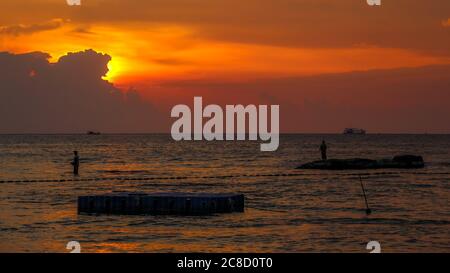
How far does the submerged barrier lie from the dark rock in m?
51.1

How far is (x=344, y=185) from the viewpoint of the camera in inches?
2295

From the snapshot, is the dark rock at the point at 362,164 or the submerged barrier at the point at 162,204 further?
the dark rock at the point at 362,164

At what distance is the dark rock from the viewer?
86.2 meters

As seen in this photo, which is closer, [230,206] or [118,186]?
[230,206]

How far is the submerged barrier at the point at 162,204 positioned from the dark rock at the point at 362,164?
51060 mm

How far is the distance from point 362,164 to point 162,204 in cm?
5681

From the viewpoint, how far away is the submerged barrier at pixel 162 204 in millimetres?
34750
